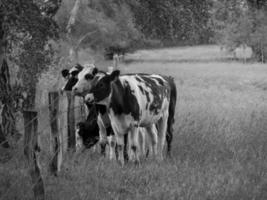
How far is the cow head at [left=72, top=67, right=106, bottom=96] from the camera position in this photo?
8.73m

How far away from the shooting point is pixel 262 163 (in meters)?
9.62

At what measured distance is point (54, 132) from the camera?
7.06 meters

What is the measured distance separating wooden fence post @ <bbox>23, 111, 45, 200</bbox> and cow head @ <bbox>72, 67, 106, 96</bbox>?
9.25 ft

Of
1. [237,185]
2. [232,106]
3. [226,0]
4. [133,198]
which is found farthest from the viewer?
[232,106]

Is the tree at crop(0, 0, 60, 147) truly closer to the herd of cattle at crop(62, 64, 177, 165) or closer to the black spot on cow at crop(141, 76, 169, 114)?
the herd of cattle at crop(62, 64, 177, 165)

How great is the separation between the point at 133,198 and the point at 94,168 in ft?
5.00

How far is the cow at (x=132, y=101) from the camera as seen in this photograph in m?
9.06

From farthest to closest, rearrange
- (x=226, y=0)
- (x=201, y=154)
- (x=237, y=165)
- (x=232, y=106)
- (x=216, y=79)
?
(x=216, y=79) → (x=232, y=106) → (x=226, y=0) → (x=201, y=154) → (x=237, y=165)

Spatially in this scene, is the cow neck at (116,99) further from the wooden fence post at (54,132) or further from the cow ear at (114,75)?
the wooden fence post at (54,132)

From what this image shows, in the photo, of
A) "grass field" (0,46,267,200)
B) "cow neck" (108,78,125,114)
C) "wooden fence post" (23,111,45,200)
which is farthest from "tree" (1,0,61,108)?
"wooden fence post" (23,111,45,200)

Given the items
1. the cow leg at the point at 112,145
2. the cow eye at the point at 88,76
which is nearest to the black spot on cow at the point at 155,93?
the cow leg at the point at 112,145

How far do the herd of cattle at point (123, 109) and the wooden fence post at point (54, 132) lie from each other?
4.50 feet

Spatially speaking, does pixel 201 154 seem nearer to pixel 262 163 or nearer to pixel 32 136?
pixel 262 163

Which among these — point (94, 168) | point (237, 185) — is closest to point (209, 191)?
point (237, 185)
